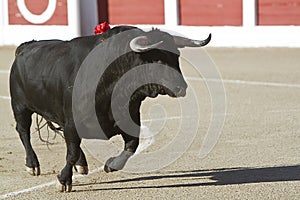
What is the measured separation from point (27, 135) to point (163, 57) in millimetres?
1314

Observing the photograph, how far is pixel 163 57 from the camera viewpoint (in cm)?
499

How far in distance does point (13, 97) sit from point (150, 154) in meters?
1.09

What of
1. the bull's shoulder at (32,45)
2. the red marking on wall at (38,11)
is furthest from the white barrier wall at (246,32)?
the bull's shoulder at (32,45)

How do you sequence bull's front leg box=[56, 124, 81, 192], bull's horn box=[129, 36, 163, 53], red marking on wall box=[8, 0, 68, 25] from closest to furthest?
1. bull's horn box=[129, 36, 163, 53]
2. bull's front leg box=[56, 124, 81, 192]
3. red marking on wall box=[8, 0, 68, 25]

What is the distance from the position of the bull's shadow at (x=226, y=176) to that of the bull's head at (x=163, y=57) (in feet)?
2.28

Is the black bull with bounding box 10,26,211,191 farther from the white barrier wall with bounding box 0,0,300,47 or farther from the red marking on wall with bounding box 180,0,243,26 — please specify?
the red marking on wall with bounding box 180,0,243,26

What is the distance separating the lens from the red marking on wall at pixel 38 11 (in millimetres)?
14812

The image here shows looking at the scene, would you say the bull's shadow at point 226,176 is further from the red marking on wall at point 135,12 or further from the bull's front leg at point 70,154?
the red marking on wall at point 135,12

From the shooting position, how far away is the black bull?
198 inches

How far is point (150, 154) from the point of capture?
6.33 metres

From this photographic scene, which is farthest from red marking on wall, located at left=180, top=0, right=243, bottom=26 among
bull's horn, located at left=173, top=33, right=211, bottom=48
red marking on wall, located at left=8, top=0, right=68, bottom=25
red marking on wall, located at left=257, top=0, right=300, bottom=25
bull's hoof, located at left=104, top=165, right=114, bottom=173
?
bull's horn, located at left=173, top=33, right=211, bottom=48

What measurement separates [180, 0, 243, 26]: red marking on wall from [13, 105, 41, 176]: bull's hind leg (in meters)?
7.90

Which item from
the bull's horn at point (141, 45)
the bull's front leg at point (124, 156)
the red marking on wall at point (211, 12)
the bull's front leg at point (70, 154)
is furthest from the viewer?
the red marking on wall at point (211, 12)

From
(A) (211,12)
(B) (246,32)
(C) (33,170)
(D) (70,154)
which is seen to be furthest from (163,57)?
(A) (211,12)
